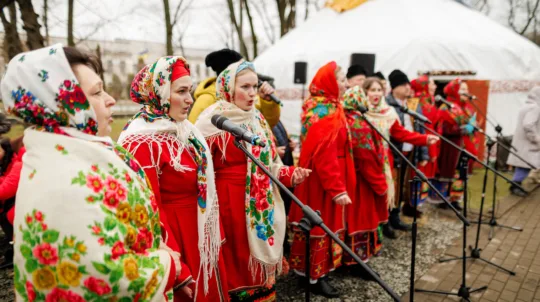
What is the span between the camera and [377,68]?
8.87 metres

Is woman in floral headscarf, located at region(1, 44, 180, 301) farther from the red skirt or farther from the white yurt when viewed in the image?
the white yurt

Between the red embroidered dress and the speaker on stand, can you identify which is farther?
the speaker on stand

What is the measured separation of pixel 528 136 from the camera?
19.7 ft

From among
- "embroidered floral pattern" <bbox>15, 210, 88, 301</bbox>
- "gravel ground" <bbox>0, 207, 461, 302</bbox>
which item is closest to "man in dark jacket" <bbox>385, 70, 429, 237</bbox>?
"gravel ground" <bbox>0, 207, 461, 302</bbox>

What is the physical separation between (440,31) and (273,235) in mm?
8834

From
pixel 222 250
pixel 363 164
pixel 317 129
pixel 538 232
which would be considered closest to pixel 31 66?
pixel 222 250

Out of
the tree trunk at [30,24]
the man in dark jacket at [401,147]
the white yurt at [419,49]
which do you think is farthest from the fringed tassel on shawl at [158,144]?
the white yurt at [419,49]

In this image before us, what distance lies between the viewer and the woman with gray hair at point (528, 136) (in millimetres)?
5859

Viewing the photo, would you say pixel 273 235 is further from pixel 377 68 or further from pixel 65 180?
pixel 377 68

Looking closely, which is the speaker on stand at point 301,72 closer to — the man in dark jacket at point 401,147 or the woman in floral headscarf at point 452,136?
the man in dark jacket at point 401,147

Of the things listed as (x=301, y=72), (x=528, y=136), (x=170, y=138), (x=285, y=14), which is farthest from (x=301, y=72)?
(x=285, y=14)

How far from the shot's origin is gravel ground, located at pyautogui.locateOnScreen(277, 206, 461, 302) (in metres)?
3.12

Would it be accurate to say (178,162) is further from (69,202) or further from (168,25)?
(168,25)

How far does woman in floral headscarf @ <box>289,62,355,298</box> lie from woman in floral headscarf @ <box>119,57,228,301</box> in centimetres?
112
